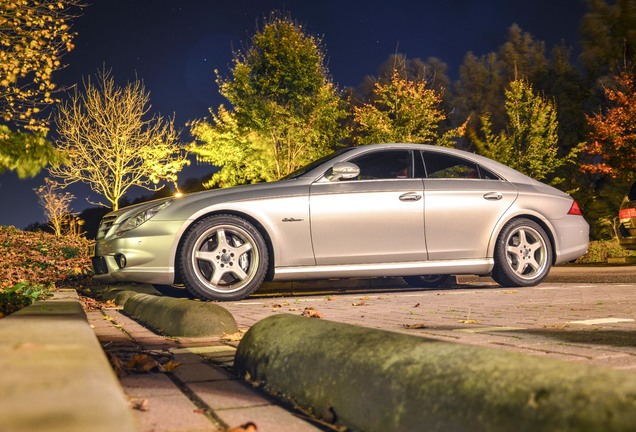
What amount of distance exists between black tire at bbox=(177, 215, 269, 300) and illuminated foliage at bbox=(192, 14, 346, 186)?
19624 mm

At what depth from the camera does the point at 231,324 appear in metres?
4.29

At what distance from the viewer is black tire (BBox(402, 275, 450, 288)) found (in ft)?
29.8

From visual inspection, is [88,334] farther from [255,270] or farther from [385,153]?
[385,153]

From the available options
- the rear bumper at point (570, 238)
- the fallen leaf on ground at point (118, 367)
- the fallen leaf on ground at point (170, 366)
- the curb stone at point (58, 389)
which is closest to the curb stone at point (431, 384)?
the fallen leaf on ground at point (170, 366)

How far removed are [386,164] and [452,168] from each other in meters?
0.86

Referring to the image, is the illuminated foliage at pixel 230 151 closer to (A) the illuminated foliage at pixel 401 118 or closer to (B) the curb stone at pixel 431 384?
(A) the illuminated foliage at pixel 401 118

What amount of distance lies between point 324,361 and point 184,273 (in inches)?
180

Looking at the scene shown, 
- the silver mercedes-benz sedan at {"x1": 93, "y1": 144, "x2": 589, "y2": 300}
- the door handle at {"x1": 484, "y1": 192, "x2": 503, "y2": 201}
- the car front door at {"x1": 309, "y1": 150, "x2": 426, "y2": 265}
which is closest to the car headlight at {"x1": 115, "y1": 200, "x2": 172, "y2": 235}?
the silver mercedes-benz sedan at {"x1": 93, "y1": 144, "x2": 589, "y2": 300}

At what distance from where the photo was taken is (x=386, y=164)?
25.4ft

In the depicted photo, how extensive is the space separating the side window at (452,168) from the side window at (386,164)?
25 cm

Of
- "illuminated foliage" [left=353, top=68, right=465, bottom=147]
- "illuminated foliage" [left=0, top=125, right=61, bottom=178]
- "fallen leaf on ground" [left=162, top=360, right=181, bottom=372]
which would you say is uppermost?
"illuminated foliage" [left=353, top=68, right=465, bottom=147]

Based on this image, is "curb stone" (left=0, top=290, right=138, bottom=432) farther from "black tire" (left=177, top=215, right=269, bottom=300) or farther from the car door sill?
the car door sill

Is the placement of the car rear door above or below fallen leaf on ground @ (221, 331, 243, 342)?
above

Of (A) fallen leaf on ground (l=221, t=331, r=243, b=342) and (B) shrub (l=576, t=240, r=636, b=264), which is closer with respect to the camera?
(A) fallen leaf on ground (l=221, t=331, r=243, b=342)
